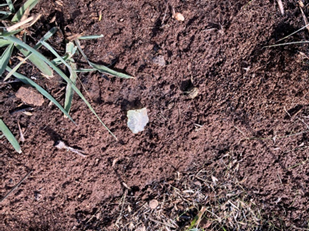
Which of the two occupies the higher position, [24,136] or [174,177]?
[24,136]

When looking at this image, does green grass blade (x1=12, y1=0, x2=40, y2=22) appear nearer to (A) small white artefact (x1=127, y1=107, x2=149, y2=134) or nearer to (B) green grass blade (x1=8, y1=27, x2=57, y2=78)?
(B) green grass blade (x1=8, y1=27, x2=57, y2=78)

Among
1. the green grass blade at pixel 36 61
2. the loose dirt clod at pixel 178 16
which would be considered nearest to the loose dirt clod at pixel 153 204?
the green grass blade at pixel 36 61

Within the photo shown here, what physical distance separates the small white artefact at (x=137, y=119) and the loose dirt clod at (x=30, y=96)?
48 cm

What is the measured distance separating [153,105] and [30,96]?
25.6 inches

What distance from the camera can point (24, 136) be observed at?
137 centimetres

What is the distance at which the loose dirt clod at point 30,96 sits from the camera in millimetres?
1338

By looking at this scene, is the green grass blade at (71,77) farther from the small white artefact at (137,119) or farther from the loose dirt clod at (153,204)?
the loose dirt clod at (153,204)

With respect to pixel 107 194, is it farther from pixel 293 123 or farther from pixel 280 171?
pixel 293 123

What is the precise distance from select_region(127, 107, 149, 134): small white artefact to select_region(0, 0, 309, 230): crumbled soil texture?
0.11ft

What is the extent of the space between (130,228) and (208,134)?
0.70 m

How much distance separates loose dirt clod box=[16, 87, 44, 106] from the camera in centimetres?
134

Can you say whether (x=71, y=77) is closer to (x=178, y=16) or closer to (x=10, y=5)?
(x=10, y=5)

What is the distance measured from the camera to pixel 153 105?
1.42 meters

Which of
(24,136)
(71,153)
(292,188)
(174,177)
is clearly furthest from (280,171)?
(24,136)
